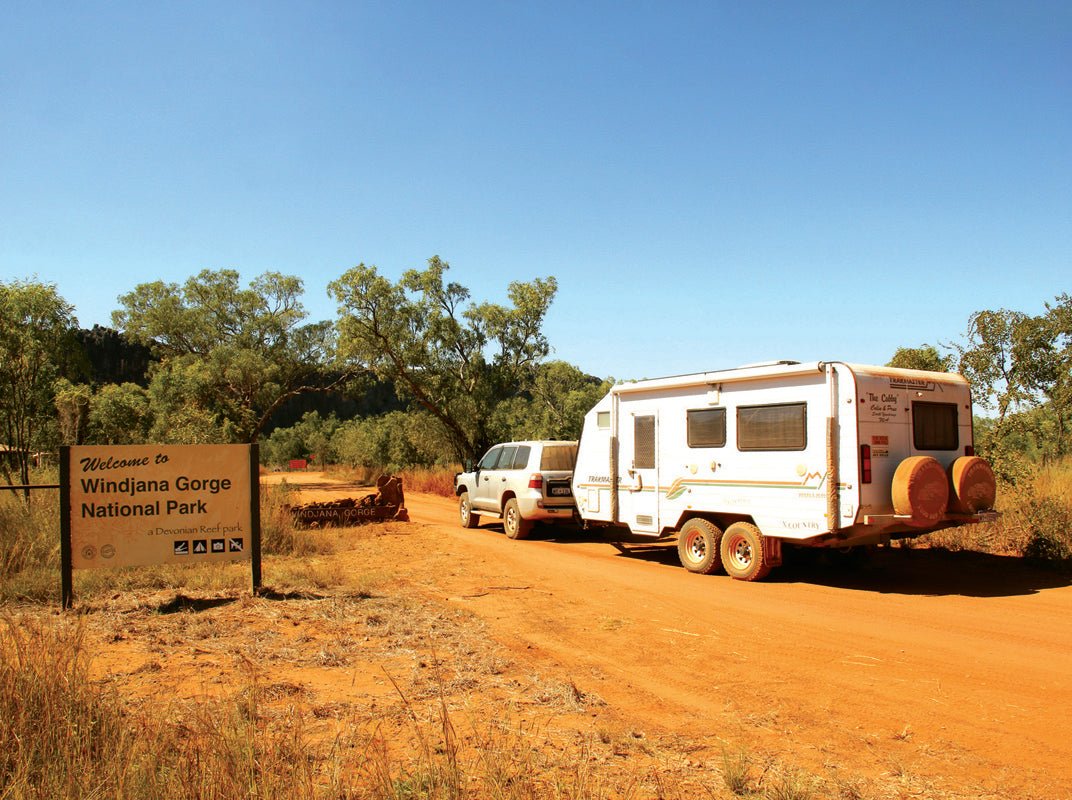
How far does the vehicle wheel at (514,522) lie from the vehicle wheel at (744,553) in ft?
17.7

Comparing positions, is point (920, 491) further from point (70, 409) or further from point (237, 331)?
point (237, 331)

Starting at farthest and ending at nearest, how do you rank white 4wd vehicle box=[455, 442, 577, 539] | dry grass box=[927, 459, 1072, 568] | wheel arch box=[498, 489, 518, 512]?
wheel arch box=[498, 489, 518, 512] < white 4wd vehicle box=[455, 442, 577, 539] < dry grass box=[927, 459, 1072, 568]

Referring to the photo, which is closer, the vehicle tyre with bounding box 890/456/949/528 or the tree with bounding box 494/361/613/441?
the vehicle tyre with bounding box 890/456/949/528

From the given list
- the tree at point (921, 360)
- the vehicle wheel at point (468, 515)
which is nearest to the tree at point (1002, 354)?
the tree at point (921, 360)

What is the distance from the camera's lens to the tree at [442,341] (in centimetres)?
2827

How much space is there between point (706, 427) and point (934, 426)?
2946 millimetres

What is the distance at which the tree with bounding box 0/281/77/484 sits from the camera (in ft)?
53.5

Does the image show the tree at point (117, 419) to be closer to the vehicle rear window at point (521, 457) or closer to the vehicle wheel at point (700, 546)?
the vehicle rear window at point (521, 457)

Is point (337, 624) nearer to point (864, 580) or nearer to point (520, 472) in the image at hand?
point (864, 580)

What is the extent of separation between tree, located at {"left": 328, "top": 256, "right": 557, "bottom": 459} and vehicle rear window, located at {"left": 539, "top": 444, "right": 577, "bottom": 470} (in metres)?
13.8

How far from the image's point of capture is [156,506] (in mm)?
8727

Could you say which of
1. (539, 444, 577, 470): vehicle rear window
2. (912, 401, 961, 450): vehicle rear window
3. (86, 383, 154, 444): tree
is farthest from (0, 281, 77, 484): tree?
(912, 401, 961, 450): vehicle rear window

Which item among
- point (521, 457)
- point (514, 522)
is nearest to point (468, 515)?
point (514, 522)

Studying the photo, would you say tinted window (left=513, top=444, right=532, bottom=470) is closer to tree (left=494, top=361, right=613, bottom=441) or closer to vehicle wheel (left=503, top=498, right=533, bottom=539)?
vehicle wheel (left=503, top=498, right=533, bottom=539)
